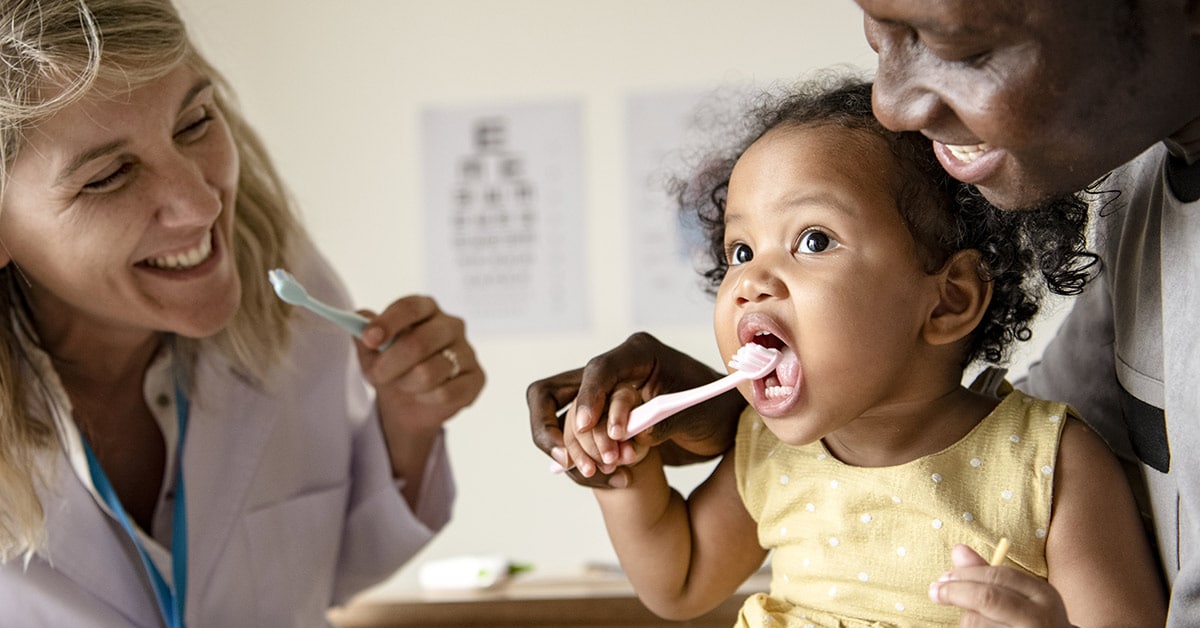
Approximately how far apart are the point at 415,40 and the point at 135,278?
1967 millimetres

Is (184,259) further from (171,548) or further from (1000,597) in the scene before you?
(1000,597)

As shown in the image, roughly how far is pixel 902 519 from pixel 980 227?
230 mm

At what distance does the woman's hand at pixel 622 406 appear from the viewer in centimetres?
86

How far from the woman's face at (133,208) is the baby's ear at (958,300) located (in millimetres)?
758

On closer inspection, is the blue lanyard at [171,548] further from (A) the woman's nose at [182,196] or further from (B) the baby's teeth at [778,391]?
(B) the baby's teeth at [778,391]

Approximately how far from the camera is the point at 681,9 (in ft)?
9.66

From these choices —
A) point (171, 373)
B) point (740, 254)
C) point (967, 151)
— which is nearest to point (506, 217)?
point (171, 373)

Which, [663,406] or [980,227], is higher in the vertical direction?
[980,227]

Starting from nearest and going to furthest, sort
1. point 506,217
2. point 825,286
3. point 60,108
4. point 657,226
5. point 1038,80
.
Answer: point 1038,80 < point 825,286 < point 60,108 < point 657,226 < point 506,217

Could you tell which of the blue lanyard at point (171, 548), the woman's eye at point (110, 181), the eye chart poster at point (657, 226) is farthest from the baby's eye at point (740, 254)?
the eye chart poster at point (657, 226)

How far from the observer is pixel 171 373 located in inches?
56.4

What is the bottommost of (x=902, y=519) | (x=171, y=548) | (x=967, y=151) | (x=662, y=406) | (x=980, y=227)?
(x=171, y=548)

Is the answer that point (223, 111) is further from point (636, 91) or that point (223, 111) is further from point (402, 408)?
point (636, 91)

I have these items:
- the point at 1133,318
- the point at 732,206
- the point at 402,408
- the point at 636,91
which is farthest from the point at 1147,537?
the point at 636,91
